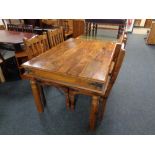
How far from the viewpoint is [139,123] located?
149cm

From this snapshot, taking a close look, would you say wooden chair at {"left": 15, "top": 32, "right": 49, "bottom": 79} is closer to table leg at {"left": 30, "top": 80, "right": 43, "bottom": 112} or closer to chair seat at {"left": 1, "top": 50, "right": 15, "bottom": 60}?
table leg at {"left": 30, "top": 80, "right": 43, "bottom": 112}

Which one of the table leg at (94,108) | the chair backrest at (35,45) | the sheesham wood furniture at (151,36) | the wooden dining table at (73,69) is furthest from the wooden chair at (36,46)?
the sheesham wood furniture at (151,36)

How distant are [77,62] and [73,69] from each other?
5.9 inches

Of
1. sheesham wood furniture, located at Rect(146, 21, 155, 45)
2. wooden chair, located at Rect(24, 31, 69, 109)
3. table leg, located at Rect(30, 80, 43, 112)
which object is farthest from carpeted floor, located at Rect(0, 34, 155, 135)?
sheesham wood furniture, located at Rect(146, 21, 155, 45)

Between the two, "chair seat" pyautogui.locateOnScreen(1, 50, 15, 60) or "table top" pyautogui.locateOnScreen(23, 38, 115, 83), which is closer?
"table top" pyautogui.locateOnScreen(23, 38, 115, 83)

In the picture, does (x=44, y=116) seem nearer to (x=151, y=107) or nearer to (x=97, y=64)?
(x=97, y=64)

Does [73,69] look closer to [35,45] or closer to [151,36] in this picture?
[35,45]

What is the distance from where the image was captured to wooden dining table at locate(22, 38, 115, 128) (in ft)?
3.29

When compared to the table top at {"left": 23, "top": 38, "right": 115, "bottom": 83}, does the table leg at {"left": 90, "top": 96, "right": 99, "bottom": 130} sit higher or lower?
lower

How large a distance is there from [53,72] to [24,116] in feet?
2.79

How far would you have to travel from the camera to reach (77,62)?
1.21 metres

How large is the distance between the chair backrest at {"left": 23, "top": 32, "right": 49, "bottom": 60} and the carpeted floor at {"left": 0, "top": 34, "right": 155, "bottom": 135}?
→ 2.25 feet
